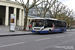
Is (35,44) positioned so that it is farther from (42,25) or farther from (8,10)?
(8,10)

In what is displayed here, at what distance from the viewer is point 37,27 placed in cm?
2016

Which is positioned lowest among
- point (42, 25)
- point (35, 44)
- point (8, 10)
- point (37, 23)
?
point (35, 44)

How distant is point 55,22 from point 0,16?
35.0m

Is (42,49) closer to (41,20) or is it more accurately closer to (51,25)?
(41,20)

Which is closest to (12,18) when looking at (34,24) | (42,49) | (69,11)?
(34,24)

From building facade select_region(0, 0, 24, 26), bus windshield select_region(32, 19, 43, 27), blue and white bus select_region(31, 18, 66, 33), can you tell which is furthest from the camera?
building facade select_region(0, 0, 24, 26)

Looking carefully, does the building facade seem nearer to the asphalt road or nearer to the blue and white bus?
the blue and white bus

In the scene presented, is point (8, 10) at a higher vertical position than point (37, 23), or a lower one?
higher

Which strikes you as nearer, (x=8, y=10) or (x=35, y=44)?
(x=35, y=44)

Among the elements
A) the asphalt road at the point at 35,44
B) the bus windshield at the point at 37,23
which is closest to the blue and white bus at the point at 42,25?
the bus windshield at the point at 37,23

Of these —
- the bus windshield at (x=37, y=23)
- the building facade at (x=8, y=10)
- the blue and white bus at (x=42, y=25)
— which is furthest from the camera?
the building facade at (x=8, y=10)

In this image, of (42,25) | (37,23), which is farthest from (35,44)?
(37,23)

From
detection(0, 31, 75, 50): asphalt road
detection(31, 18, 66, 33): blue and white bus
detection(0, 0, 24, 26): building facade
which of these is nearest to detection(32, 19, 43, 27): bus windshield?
detection(31, 18, 66, 33): blue and white bus

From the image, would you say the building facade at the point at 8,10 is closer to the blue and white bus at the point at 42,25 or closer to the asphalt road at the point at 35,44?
the blue and white bus at the point at 42,25
